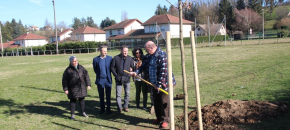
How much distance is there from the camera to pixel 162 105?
5.11 meters

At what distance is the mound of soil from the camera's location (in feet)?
15.0

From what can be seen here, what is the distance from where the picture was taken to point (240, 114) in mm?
4742

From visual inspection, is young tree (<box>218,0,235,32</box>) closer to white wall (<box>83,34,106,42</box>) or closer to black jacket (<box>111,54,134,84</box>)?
white wall (<box>83,34,106,42</box>)

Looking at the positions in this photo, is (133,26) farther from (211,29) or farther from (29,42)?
(29,42)

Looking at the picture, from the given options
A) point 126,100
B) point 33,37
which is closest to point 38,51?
point 33,37

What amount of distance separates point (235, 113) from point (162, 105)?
146cm

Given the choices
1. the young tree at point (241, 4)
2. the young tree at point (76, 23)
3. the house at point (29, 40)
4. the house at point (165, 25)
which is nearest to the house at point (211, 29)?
the house at point (165, 25)

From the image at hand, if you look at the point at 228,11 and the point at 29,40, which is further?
the point at 29,40

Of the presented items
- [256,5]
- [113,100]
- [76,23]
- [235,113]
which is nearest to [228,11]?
[256,5]

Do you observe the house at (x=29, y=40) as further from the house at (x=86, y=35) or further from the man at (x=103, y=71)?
the man at (x=103, y=71)

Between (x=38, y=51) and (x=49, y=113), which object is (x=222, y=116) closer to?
(x=49, y=113)

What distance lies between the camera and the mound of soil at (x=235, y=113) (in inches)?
180

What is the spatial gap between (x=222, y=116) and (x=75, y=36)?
61.9m

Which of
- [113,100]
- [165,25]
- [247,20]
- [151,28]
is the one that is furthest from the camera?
[247,20]
